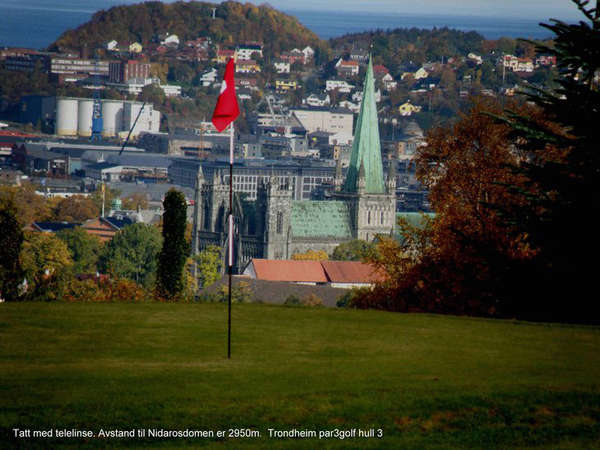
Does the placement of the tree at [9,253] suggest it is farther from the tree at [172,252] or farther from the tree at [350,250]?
the tree at [350,250]

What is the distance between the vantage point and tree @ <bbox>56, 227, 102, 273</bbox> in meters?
107

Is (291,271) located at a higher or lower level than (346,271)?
lower

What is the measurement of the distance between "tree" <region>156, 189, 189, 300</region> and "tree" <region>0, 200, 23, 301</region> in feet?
26.0

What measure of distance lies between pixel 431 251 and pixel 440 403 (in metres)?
18.4

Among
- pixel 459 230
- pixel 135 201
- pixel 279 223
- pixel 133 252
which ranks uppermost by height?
pixel 459 230

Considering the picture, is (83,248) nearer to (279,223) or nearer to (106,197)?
(279,223)

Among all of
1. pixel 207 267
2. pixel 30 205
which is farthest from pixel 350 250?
pixel 30 205

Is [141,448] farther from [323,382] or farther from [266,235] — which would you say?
[266,235]

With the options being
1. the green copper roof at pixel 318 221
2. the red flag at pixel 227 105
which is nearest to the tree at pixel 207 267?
the green copper roof at pixel 318 221

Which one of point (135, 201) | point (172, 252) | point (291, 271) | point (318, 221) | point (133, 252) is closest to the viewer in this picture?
point (172, 252)

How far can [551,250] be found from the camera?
856 inches

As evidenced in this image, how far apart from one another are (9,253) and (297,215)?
9128 centimetres

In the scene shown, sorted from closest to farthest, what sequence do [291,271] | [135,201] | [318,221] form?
1. [291,271]
2. [318,221]
3. [135,201]

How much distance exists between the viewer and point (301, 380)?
683 inches
